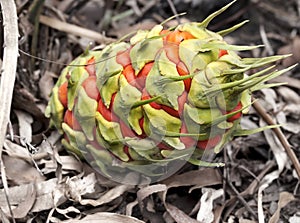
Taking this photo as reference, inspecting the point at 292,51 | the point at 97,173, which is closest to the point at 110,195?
the point at 97,173

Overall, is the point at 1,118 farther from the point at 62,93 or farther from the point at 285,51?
the point at 285,51

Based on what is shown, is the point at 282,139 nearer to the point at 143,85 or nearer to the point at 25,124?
the point at 143,85

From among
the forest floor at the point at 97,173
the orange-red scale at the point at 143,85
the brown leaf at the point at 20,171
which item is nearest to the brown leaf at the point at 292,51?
the forest floor at the point at 97,173

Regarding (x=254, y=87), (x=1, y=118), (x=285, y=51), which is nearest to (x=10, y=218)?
(x=1, y=118)

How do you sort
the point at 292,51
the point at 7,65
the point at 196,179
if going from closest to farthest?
the point at 7,65, the point at 196,179, the point at 292,51

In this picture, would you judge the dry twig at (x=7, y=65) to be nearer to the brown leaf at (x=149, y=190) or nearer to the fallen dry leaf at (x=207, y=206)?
the brown leaf at (x=149, y=190)

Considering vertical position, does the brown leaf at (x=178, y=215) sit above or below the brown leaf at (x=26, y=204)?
below
